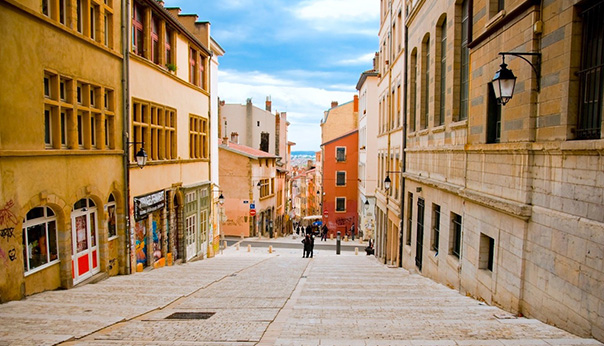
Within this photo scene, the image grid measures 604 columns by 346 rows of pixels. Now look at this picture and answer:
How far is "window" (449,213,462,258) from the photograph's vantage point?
1180cm

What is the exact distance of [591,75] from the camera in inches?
241

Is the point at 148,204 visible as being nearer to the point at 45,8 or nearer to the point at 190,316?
the point at 45,8

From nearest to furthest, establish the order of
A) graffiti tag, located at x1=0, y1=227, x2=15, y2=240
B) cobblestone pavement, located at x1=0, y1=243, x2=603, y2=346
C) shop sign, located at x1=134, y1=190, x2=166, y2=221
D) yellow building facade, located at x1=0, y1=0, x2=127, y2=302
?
1. cobblestone pavement, located at x1=0, y1=243, x2=603, y2=346
2. graffiti tag, located at x1=0, y1=227, x2=15, y2=240
3. yellow building facade, located at x1=0, y1=0, x2=127, y2=302
4. shop sign, located at x1=134, y1=190, x2=166, y2=221

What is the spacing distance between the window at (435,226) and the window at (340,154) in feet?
111

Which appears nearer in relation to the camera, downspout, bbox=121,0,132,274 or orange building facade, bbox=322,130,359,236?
Answer: downspout, bbox=121,0,132,274

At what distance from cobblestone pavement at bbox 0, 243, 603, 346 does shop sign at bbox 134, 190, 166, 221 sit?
264 cm

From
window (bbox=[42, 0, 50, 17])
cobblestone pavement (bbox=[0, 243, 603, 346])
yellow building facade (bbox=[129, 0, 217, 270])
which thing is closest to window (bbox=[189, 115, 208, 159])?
yellow building facade (bbox=[129, 0, 217, 270])

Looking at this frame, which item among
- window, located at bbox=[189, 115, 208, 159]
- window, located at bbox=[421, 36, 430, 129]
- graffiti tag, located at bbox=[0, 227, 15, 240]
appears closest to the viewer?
graffiti tag, located at bbox=[0, 227, 15, 240]

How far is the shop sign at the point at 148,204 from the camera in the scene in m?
14.6

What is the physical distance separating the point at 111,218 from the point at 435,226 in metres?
10.1

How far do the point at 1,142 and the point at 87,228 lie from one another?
162 inches

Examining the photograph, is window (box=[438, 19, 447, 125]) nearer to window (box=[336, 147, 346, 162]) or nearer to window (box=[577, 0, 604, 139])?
window (box=[577, 0, 604, 139])

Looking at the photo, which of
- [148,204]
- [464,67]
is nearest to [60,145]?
[148,204]

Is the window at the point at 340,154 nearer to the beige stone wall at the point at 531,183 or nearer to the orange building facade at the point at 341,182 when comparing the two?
the orange building facade at the point at 341,182
